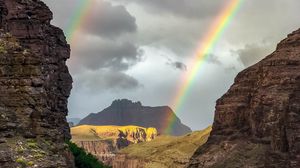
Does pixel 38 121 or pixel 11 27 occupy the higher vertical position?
pixel 11 27

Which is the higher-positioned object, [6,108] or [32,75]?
[32,75]

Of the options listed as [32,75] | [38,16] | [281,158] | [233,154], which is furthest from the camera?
[233,154]

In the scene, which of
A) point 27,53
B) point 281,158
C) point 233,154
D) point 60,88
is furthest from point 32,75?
point 233,154

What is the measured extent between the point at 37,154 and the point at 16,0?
1626 inches

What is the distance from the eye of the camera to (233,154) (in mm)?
197625

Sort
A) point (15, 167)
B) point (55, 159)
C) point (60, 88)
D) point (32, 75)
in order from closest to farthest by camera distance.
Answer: point (15, 167), point (55, 159), point (32, 75), point (60, 88)

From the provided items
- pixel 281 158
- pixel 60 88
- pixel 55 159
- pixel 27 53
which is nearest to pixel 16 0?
pixel 60 88

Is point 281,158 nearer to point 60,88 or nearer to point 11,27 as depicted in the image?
point 60,88

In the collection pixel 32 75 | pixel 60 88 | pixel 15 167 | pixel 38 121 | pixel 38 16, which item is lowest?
pixel 15 167

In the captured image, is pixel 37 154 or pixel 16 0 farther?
pixel 16 0

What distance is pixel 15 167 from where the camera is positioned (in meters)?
21.5

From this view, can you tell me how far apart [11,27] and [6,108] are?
35.2 m

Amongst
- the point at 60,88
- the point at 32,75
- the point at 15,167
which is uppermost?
the point at 60,88

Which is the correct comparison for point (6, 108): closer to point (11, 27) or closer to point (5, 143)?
point (5, 143)
